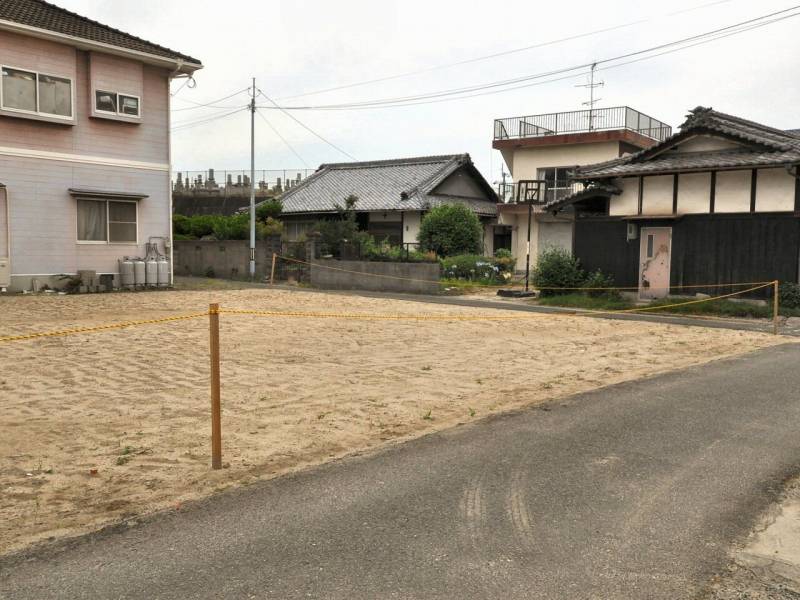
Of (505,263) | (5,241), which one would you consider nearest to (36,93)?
(5,241)

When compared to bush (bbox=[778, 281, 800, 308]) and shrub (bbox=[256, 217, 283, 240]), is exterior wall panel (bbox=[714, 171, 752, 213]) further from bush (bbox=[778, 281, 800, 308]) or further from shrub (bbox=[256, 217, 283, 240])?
shrub (bbox=[256, 217, 283, 240])

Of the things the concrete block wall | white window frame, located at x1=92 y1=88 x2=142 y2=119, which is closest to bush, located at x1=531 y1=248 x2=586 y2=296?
the concrete block wall

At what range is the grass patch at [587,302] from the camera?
20672 millimetres

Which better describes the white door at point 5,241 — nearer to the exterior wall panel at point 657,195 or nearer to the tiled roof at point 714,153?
the tiled roof at point 714,153

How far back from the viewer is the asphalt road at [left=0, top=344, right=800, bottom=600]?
372cm

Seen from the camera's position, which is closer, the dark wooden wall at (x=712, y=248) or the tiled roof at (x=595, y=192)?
the dark wooden wall at (x=712, y=248)

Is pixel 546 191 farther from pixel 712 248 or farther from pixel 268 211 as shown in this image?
pixel 268 211

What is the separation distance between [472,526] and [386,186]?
3392cm

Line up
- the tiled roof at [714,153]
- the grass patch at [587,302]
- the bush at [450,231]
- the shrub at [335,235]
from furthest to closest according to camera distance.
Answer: the bush at [450,231], the shrub at [335,235], the grass patch at [587,302], the tiled roof at [714,153]

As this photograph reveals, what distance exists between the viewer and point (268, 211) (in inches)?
1449

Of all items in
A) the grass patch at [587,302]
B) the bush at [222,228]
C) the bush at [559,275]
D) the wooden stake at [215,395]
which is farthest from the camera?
the bush at [222,228]

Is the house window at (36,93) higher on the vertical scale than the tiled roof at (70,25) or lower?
lower

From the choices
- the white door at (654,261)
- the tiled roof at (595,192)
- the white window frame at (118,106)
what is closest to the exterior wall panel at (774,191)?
the white door at (654,261)

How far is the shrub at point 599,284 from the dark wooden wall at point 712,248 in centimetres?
21
